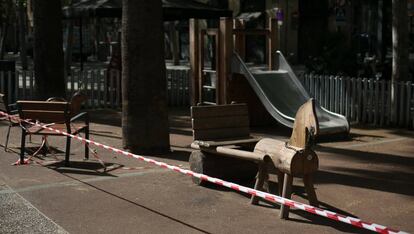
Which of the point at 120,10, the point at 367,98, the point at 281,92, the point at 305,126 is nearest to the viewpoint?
Result: the point at 305,126

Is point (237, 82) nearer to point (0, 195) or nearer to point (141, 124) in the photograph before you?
point (141, 124)

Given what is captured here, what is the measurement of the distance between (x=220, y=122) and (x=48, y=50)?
22.3ft

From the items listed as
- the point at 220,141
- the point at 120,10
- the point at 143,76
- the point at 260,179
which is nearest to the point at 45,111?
the point at 143,76

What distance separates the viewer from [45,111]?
8430 mm

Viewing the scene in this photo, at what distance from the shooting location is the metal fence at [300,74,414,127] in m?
12.1

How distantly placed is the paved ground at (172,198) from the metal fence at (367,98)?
260 cm

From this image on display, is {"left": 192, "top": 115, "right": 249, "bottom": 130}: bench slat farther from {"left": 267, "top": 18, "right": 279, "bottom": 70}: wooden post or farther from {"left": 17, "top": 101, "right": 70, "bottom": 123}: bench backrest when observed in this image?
{"left": 267, "top": 18, "right": 279, "bottom": 70}: wooden post

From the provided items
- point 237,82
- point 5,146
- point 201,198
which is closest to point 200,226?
point 201,198

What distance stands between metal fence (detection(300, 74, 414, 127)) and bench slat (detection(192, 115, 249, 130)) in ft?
17.6

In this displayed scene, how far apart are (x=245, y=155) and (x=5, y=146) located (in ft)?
16.0

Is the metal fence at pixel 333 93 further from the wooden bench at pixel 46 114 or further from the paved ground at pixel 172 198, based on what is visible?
the wooden bench at pixel 46 114

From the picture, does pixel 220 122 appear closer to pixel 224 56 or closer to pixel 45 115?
pixel 45 115

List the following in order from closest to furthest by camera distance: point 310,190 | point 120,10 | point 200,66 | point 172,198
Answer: point 310,190, point 172,198, point 200,66, point 120,10

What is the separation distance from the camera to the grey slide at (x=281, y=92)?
11.3 meters
